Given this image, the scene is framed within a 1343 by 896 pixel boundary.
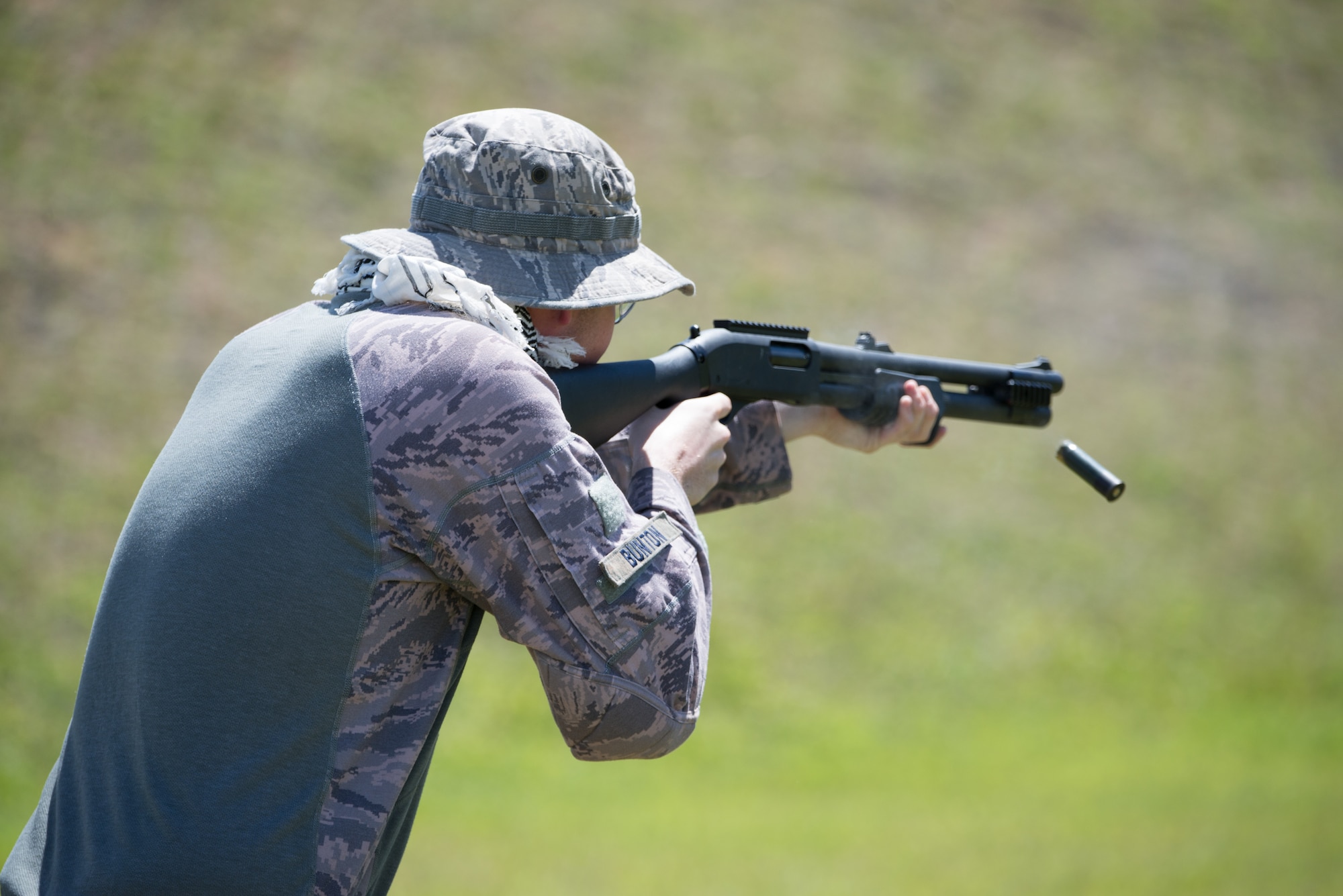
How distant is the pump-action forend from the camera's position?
2375mm

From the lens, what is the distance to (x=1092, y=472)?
3.64m

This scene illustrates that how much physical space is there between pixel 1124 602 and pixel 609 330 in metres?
7.52

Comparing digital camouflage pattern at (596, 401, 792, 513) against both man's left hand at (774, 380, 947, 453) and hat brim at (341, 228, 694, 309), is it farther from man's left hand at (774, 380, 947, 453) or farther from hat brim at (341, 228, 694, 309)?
hat brim at (341, 228, 694, 309)

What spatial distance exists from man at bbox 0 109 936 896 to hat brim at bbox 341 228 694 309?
11 cm

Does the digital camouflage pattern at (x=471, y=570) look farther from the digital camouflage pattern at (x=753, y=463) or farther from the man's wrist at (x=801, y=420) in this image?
the man's wrist at (x=801, y=420)

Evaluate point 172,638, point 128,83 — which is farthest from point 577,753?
point 128,83

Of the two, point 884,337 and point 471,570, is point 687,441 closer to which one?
point 471,570

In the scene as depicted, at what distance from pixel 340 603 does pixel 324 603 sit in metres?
0.02

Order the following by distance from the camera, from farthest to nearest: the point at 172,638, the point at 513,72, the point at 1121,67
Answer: the point at 1121,67 < the point at 513,72 < the point at 172,638

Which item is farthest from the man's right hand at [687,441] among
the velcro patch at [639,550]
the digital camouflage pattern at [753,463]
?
the digital camouflage pattern at [753,463]

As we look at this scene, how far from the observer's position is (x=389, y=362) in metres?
1.82

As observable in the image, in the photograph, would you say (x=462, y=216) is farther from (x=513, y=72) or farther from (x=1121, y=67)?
(x=1121, y=67)

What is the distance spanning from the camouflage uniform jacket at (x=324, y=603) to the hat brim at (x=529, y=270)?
22cm

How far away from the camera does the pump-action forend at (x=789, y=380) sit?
2375 millimetres
